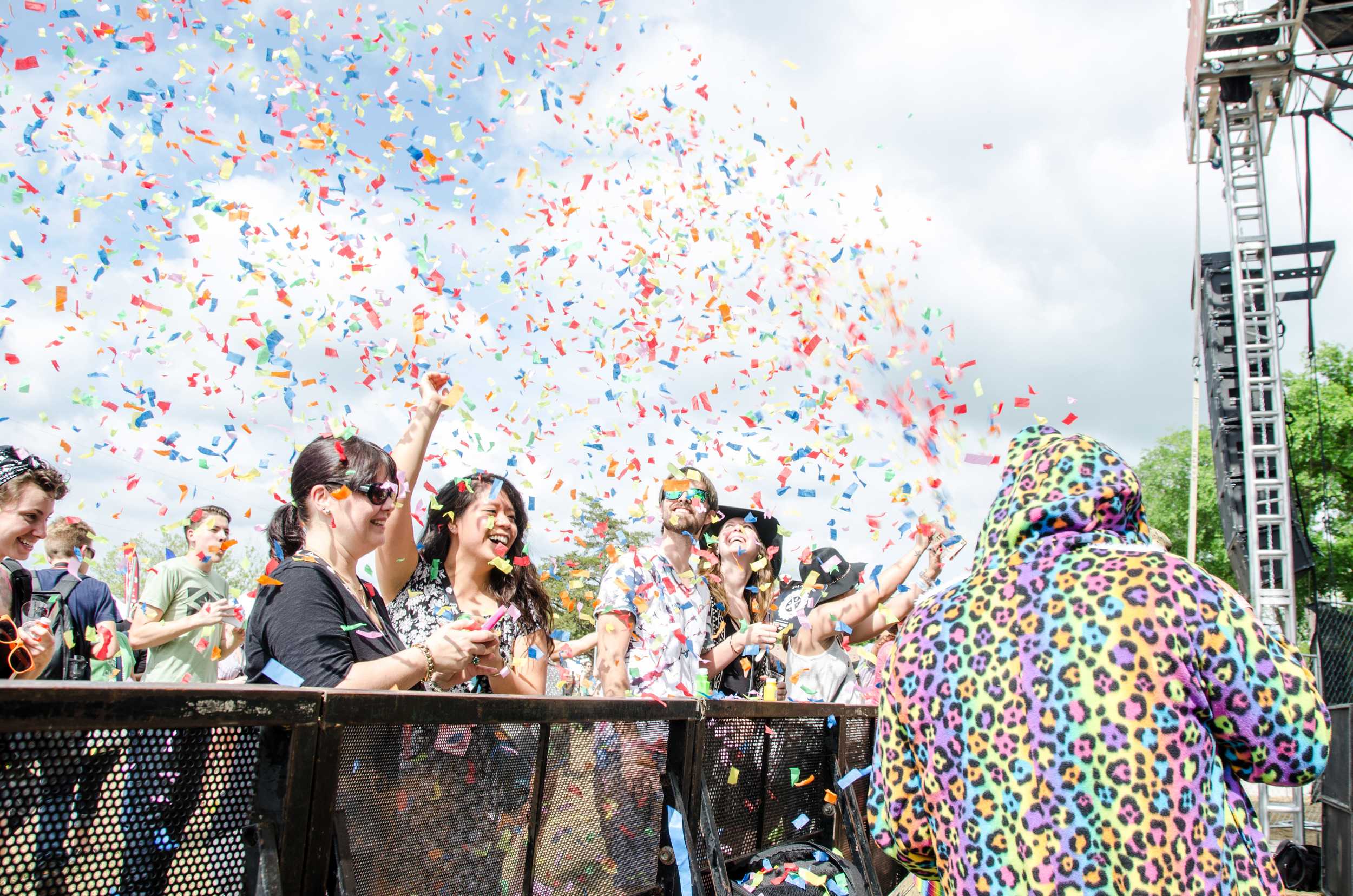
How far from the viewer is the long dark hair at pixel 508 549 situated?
135 inches

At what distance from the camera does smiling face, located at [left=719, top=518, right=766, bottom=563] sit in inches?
195

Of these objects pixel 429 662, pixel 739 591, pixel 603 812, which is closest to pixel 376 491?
pixel 429 662

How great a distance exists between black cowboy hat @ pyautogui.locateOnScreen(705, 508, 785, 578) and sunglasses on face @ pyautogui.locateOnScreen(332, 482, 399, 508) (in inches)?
103

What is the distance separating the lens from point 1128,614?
195 cm

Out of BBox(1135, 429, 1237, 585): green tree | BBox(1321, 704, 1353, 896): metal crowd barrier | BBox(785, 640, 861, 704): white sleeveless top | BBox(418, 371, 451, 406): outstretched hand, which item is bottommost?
BBox(1321, 704, 1353, 896): metal crowd barrier

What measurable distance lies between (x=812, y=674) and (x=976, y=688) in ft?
9.18

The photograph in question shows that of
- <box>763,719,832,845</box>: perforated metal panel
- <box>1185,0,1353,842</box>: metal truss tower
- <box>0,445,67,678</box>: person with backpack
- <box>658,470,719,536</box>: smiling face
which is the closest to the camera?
<box>0,445,67,678</box>: person with backpack

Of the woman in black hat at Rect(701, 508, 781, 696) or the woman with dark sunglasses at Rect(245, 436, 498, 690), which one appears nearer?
the woman with dark sunglasses at Rect(245, 436, 498, 690)

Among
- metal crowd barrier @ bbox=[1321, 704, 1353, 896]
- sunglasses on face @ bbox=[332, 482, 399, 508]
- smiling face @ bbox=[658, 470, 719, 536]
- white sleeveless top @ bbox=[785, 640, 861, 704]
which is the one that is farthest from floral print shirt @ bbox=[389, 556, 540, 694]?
metal crowd barrier @ bbox=[1321, 704, 1353, 896]

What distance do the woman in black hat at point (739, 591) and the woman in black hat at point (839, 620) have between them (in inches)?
6.8

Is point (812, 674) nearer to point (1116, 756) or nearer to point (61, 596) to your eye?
point (1116, 756)

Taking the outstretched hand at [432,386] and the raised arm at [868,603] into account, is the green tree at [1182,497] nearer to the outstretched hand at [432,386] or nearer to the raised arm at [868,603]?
the raised arm at [868,603]

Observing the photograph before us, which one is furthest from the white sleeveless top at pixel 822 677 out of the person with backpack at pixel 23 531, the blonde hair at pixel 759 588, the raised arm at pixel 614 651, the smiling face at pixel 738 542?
the person with backpack at pixel 23 531

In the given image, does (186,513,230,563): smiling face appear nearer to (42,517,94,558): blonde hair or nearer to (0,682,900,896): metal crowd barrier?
(42,517,94,558): blonde hair
